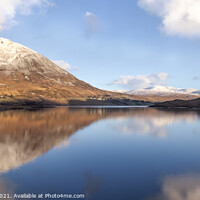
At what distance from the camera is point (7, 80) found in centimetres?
19750

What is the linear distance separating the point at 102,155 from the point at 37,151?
5079 mm

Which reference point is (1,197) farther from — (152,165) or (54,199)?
(152,165)

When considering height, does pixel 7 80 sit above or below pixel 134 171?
above

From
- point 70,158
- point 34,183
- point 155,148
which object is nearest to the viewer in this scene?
Result: point 34,183

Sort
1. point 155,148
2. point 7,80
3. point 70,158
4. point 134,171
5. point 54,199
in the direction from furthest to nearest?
point 7,80 → point 155,148 → point 70,158 → point 134,171 → point 54,199

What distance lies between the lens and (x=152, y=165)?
12547mm

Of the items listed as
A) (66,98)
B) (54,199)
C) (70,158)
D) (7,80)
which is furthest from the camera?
(7,80)

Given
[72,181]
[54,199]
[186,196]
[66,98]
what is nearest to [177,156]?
[186,196]

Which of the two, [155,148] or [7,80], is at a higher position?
[7,80]

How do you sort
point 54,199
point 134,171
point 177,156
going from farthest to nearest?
1. point 177,156
2. point 134,171
3. point 54,199

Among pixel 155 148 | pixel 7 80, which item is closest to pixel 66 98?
pixel 7 80

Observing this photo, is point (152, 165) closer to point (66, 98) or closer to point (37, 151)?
point (37, 151)

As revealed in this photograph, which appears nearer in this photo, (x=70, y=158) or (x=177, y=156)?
(x=70, y=158)

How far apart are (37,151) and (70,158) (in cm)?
327
